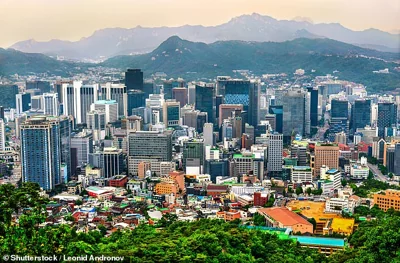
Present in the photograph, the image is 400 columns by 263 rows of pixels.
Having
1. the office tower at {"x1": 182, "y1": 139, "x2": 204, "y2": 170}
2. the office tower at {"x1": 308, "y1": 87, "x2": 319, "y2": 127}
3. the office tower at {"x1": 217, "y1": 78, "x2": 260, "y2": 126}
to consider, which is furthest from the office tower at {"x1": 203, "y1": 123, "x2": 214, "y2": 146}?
the office tower at {"x1": 308, "y1": 87, "x2": 319, "y2": 127}

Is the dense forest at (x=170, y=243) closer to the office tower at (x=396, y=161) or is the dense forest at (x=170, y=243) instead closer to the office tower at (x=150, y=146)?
the office tower at (x=396, y=161)

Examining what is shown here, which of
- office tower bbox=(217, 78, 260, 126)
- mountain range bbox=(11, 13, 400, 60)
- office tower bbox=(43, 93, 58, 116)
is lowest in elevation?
office tower bbox=(43, 93, 58, 116)

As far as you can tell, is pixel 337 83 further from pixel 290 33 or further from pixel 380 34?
pixel 380 34

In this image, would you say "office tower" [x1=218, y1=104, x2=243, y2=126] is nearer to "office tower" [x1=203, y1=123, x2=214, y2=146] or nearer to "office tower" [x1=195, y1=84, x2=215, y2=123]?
"office tower" [x1=195, y1=84, x2=215, y2=123]

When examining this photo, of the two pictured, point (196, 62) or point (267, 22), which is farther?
point (196, 62)

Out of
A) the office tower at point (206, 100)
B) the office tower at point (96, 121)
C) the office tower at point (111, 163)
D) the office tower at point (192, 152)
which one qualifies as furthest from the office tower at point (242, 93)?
the office tower at point (111, 163)

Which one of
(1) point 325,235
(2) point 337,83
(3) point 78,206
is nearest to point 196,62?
(2) point 337,83
